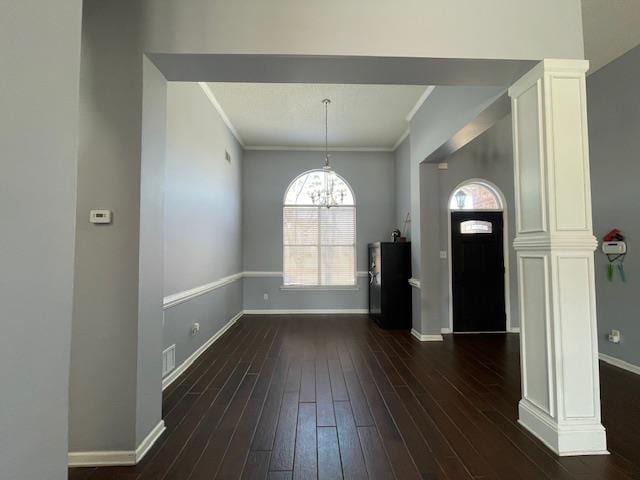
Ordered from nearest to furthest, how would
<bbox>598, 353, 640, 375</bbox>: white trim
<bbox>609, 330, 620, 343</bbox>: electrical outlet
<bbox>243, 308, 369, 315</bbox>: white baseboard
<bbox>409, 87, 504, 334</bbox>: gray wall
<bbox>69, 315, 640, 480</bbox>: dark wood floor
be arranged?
<bbox>69, 315, 640, 480</bbox>: dark wood floor → <bbox>598, 353, 640, 375</bbox>: white trim → <bbox>609, 330, 620, 343</bbox>: electrical outlet → <bbox>409, 87, 504, 334</bbox>: gray wall → <bbox>243, 308, 369, 315</bbox>: white baseboard

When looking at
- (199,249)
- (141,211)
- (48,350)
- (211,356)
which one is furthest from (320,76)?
(211,356)

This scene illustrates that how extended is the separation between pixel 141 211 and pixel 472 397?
2850 mm

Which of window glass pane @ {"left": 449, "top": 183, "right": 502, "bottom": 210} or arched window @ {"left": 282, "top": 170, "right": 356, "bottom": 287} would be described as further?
arched window @ {"left": 282, "top": 170, "right": 356, "bottom": 287}

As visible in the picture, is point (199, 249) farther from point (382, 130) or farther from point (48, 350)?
point (382, 130)

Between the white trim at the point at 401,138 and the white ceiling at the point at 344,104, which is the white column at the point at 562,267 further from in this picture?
the white trim at the point at 401,138

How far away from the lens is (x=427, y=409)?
244 centimetres

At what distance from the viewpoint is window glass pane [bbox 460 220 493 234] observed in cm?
492

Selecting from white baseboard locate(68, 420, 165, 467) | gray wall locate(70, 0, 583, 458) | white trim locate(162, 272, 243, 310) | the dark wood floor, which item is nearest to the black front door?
the dark wood floor

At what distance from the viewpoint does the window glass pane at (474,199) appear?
4957 millimetres

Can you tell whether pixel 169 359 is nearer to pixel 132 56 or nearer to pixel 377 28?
pixel 132 56

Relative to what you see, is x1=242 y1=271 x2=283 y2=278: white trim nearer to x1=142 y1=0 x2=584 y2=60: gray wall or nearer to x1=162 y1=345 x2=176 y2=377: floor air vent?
x1=162 y1=345 x2=176 y2=377: floor air vent

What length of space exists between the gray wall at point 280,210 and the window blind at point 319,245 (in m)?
0.16

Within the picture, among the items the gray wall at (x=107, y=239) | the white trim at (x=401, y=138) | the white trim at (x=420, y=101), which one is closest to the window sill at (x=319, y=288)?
the white trim at (x=401, y=138)

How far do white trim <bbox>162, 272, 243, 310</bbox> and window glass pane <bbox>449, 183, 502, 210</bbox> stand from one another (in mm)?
3620
